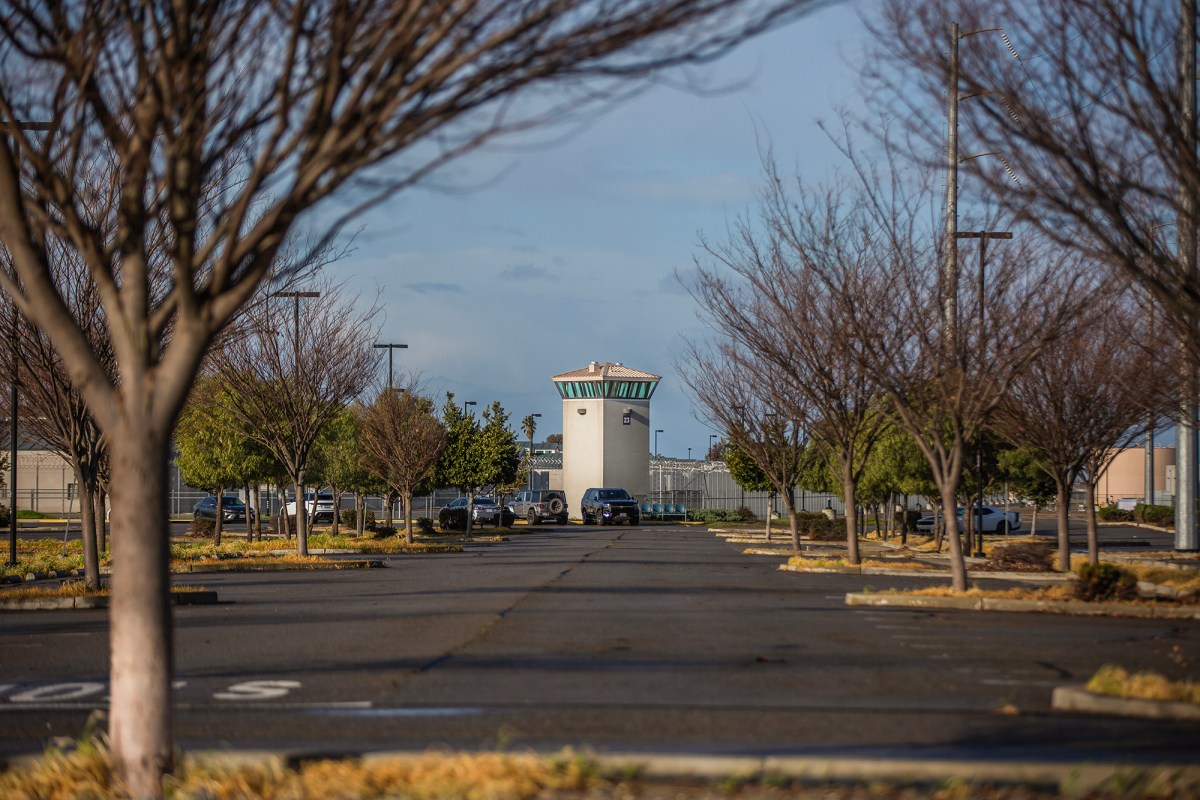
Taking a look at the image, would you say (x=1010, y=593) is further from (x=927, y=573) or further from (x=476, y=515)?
(x=476, y=515)

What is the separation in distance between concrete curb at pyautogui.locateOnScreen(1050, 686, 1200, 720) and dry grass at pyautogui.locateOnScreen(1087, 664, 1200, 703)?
115 mm

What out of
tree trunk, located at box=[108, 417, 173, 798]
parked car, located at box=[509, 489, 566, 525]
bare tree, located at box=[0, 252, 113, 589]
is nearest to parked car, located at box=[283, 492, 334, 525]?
parked car, located at box=[509, 489, 566, 525]

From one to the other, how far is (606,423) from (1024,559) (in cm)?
4677

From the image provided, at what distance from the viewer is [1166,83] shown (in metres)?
11.0

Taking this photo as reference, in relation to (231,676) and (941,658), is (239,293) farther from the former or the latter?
(941,658)

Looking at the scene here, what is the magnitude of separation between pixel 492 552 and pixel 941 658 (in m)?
25.3

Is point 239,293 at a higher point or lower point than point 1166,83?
lower

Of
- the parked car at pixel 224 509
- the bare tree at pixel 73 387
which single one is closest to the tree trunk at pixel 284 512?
the parked car at pixel 224 509

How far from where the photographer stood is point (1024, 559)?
2575 cm

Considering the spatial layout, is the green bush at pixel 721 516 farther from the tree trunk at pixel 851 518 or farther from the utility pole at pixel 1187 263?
the tree trunk at pixel 851 518

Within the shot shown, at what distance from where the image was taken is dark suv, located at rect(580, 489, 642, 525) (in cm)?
6381

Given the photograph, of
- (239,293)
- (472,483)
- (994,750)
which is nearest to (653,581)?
(994,750)

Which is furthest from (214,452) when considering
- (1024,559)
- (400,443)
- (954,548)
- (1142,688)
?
(1142,688)

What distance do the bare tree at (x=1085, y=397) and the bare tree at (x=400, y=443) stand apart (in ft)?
64.0
